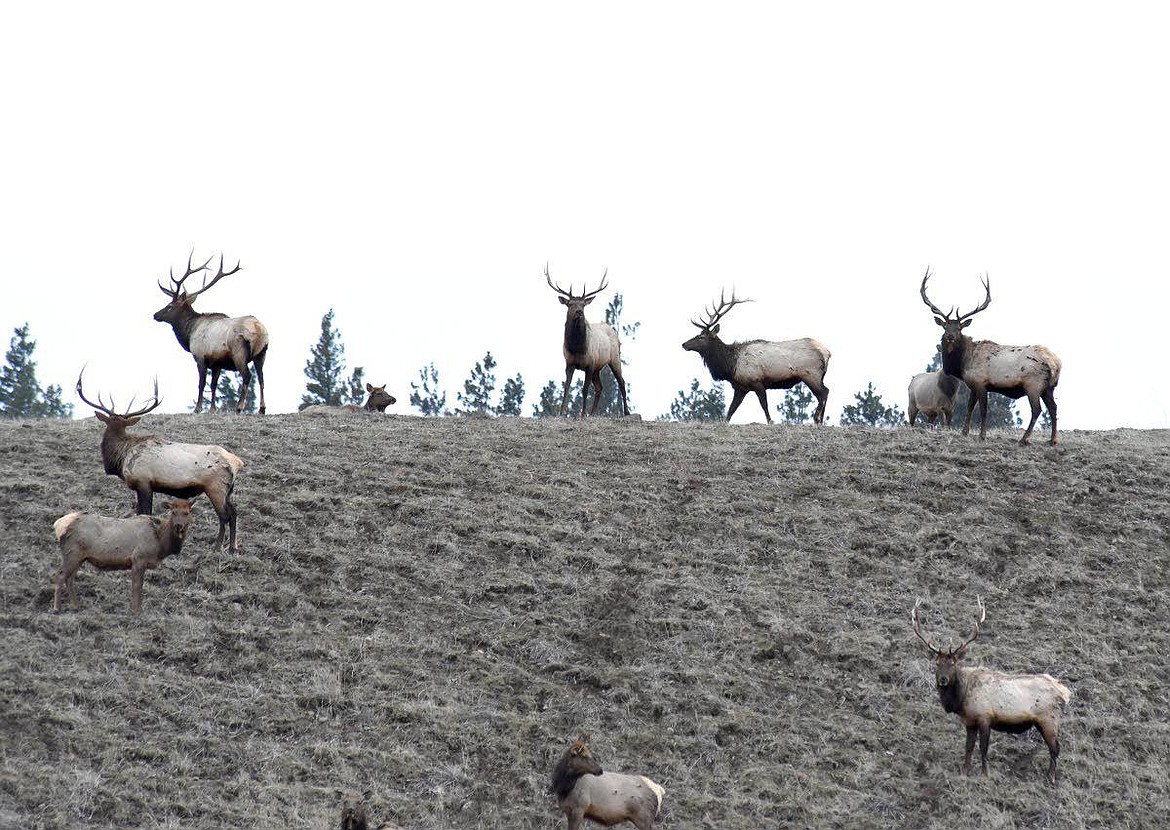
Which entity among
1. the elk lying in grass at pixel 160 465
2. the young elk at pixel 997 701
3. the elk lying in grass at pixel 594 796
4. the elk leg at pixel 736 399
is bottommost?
the elk lying in grass at pixel 594 796

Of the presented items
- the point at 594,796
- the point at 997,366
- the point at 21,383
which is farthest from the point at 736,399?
the point at 21,383

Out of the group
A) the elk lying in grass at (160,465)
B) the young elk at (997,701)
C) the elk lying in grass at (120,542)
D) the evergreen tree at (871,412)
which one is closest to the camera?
the young elk at (997,701)

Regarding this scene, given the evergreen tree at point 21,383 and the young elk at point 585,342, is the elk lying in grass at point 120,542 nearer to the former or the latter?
the young elk at point 585,342

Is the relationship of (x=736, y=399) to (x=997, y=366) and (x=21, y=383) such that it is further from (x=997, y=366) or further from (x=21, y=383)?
(x=21, y=383)

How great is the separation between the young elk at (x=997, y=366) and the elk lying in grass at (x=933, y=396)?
2.74m

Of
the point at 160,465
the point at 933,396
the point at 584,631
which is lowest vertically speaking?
the point at 584,631

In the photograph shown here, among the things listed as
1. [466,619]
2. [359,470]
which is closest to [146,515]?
[466,619]

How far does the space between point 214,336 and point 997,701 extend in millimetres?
15305

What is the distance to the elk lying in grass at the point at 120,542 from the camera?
13.5 m

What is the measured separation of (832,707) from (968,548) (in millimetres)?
5172

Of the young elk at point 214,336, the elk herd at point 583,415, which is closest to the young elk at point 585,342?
the elk herd at point 583,415

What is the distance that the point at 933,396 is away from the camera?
24953 mm

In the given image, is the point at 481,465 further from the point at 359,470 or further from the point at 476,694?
the point at 476,694

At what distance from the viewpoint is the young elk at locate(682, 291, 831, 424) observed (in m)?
23.1
